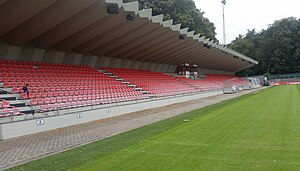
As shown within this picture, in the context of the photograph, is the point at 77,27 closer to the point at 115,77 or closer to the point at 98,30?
the point at 98,30

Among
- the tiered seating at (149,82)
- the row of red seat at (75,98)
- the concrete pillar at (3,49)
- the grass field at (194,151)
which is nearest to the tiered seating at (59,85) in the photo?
the row of red seat at (75,98)

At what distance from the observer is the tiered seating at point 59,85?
48.8 ft

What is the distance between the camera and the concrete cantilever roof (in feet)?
49.0

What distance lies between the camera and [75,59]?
23.8 m

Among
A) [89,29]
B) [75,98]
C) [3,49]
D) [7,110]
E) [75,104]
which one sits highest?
[89,29]

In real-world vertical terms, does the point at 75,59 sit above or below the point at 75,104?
above

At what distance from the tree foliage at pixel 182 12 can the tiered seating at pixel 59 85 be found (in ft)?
138

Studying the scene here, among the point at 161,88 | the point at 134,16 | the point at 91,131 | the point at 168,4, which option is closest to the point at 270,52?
the point at 168,4

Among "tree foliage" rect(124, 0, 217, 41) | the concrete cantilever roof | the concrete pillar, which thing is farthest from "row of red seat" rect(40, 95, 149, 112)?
"tree foliage" rect(124, 0, 217, 41)

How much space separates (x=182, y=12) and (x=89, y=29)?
54985mm

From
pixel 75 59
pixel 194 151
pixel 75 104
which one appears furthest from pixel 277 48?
pixel 194 151

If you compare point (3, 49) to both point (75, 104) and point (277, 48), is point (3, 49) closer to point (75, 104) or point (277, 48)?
point (75, 104)

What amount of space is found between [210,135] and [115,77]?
57.4 ft

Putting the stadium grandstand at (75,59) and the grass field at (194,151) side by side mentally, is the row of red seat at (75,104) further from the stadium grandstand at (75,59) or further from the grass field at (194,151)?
the grass field at (194,151)
